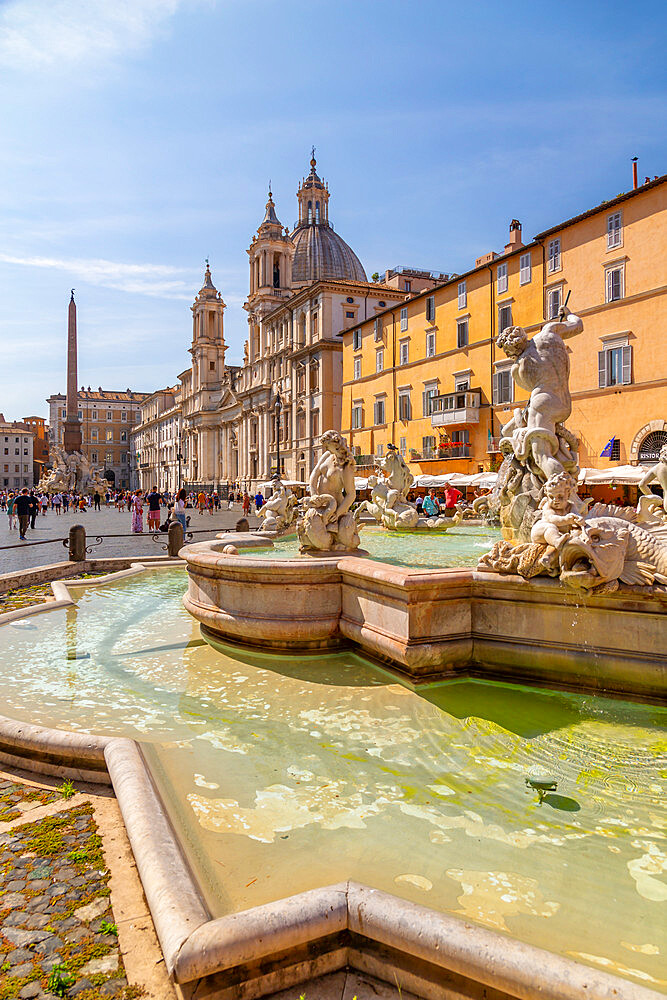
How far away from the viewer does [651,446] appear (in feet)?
71.7

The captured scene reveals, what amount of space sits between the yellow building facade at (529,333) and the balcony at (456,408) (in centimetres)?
7

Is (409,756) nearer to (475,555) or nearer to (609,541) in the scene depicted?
(609,541)

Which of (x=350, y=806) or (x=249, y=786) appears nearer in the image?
(x=350, y=806)

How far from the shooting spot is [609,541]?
3.60m

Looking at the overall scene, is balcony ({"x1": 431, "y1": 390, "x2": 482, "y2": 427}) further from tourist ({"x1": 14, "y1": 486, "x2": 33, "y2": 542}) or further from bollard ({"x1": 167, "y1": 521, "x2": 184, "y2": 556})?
bollard ({"x1": 167, "y1": 521, "x2": 184, "y2": 556})

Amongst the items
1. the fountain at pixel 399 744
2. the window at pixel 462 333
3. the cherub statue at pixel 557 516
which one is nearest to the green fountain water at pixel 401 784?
the fountain at pixel 399 744

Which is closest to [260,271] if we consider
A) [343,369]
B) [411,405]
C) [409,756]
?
[343,369]

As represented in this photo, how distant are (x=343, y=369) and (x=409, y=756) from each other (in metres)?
42.3

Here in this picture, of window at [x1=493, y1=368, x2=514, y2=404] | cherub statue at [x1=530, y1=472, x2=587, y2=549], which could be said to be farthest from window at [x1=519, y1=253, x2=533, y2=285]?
cherub statue at [x1=530, y1=472, x2=587, y2=549]

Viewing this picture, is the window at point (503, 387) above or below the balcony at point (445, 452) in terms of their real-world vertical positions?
above

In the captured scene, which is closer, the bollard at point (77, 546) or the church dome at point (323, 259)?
the bollard at point (77, 546)

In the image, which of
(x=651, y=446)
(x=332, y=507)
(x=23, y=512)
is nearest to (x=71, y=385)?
(x=23, y=512)

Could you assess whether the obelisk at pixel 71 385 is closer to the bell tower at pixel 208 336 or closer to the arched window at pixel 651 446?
the bell tower at pixel 208 336

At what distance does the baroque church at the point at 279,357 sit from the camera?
46.2 m
